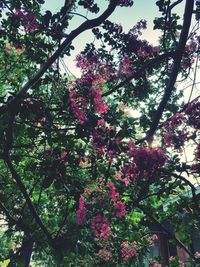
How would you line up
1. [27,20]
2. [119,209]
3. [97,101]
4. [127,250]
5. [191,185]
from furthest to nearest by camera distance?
1. [127,250]
2. [27,20]
3. [119,209]
4. [191,185]
5. [97,101]

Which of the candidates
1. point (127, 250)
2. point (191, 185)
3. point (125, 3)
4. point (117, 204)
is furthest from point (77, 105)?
point (127, 250)

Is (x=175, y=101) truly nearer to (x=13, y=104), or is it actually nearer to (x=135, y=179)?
(x=135, y=179)

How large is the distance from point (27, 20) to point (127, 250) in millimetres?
5694

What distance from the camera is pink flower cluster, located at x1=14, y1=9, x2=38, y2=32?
4.89 metres

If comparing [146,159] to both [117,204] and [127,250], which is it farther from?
[127,250]

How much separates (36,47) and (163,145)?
2.73 metres

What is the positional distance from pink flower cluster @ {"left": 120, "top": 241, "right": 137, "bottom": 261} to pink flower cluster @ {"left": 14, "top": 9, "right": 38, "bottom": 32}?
213 inches

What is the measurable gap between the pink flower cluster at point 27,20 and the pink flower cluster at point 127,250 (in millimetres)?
5421

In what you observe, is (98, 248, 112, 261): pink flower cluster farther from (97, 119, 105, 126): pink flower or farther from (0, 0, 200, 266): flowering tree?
(97, 119, 105, 126): pink flower

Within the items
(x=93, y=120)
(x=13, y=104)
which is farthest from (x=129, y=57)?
(x=13, y=104)

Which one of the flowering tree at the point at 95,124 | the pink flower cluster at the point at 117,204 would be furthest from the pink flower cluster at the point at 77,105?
the pink flower cluster at the point at 117,204

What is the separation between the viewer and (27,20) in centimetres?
491

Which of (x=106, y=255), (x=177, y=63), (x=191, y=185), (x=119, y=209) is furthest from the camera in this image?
(x=106, y=255)

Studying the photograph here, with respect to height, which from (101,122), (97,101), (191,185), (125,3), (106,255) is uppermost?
(125,3)
